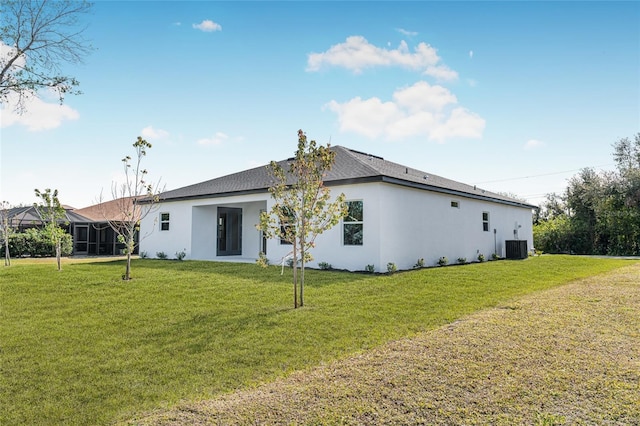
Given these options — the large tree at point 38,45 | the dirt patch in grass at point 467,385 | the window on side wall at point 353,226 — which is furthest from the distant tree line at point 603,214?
the large tree at point 38,45

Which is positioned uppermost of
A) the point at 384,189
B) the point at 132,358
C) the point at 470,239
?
the point at 384,189

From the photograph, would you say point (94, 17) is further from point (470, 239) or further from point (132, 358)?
point (470, 239)

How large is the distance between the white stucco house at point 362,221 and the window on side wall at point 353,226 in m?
0.03

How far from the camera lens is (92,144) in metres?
13.3

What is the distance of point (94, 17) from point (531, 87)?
14.6 m

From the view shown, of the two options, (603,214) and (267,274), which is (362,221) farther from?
(603,214)

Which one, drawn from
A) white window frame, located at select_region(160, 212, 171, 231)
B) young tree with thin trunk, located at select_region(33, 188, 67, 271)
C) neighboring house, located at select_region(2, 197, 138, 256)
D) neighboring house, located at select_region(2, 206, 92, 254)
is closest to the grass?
young tree with thin trunk, located at select_region(33, 188, 67, 271)

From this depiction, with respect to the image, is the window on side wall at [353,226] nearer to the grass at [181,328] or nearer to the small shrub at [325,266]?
the small shrub at [325,266]

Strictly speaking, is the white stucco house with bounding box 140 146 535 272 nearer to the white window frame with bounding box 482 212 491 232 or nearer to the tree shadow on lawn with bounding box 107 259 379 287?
the white window frame with bounding box 482 212 491 232

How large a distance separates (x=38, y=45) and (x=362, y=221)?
35.2 feet

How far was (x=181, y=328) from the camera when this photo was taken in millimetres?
6102

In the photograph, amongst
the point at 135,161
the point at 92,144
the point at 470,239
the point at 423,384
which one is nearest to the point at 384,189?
the point at 470,239

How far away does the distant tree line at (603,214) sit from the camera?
80.3 ft

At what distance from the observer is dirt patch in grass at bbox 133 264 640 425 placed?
326 centimetres
